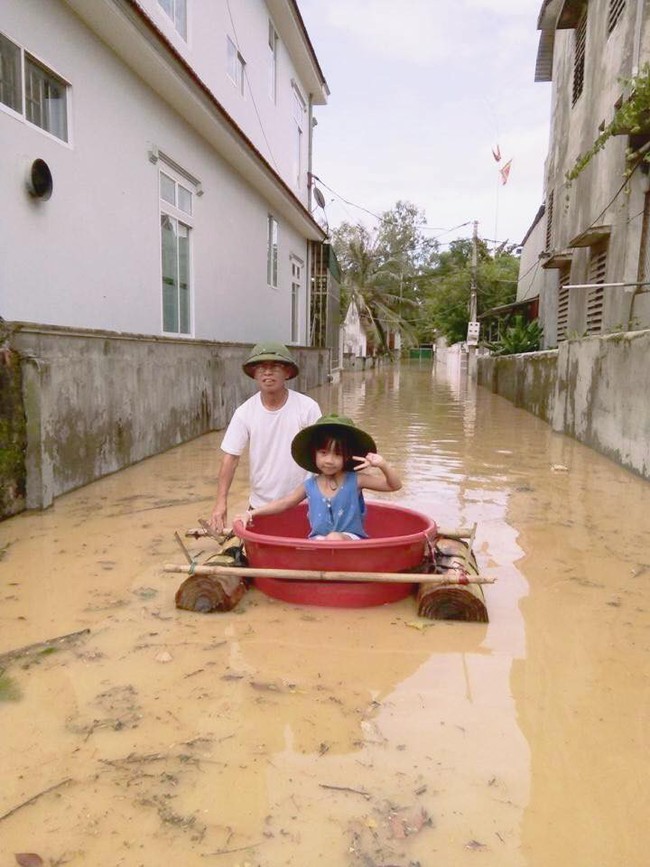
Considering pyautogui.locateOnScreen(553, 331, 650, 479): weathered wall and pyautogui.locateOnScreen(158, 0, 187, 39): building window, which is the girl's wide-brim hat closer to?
pyautogui.locateOnScreen(553, 331, 650, 479): weathered wall

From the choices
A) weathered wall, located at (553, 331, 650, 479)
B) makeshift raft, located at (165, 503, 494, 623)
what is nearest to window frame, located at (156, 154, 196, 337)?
weathered wall, located at (553, 331, 650, 479)

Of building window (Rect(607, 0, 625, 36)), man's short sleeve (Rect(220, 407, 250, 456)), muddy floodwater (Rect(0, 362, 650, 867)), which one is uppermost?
building window (Rect(607, 0, 625, 36))

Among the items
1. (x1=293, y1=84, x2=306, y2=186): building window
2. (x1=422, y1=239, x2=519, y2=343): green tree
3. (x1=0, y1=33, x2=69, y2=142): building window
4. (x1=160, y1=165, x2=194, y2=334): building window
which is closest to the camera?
(x1=0, y1=33, x2=69, y2=142): building window

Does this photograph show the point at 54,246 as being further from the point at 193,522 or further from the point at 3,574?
the point at 3,574

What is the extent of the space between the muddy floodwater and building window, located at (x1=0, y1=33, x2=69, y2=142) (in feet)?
12.3

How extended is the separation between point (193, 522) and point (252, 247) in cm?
919

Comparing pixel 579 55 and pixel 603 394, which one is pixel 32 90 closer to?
pixel 603 394

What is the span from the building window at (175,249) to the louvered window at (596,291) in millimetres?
7457

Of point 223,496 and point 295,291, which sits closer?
point 223,496

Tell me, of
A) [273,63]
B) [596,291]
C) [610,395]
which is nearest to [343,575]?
[610,395]

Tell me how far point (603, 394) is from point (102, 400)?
600cm

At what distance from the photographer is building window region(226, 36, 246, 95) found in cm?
1236

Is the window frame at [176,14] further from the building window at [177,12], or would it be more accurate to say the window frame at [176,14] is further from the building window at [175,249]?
the building window at [175,249]

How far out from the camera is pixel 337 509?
3.96 meters
